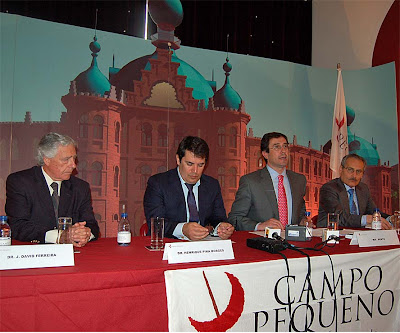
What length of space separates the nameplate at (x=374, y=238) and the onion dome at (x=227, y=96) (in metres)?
3.10

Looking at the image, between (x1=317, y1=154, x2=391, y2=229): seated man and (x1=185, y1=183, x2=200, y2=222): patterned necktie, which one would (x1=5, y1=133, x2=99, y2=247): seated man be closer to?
(x1=185, y1=183, x2=200, y2=222): patterned necktie

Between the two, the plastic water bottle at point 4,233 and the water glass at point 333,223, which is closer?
the plastic water bottle at point 4,233

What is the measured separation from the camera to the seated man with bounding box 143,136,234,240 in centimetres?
267

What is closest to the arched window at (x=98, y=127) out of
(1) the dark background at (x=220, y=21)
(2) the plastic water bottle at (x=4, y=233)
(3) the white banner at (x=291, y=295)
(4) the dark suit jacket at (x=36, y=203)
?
(1) the dark background at (x=220, y=21)

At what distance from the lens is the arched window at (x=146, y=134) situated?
4660 millimetres

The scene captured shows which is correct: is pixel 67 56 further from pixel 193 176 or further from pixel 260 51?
pixel 260 51

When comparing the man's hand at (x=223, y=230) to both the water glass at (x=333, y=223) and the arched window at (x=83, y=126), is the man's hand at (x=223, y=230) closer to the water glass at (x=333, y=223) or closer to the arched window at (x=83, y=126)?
the water glass at (x=333, y=223)

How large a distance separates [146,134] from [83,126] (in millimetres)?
743

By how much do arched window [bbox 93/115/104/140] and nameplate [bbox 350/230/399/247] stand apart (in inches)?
121

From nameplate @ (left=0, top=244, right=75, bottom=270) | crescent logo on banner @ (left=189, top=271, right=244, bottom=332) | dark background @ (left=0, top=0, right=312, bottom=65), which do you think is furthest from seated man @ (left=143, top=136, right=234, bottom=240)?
dark background @ (left=0, top=0, right=312, bottom=65)

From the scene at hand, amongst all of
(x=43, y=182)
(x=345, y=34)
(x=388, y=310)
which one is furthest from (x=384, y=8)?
(x=43, y=182)

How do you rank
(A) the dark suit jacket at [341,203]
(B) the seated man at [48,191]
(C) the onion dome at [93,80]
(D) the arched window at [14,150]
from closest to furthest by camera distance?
1. (B) the seated man at [48,191]
2. (A) the dark suit jacket at [341,203]
3. (D) the arched window at [14,150]
4. (C) the onion dome at [93,80]

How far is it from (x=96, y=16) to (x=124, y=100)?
3.48ft

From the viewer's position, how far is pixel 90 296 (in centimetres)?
144
